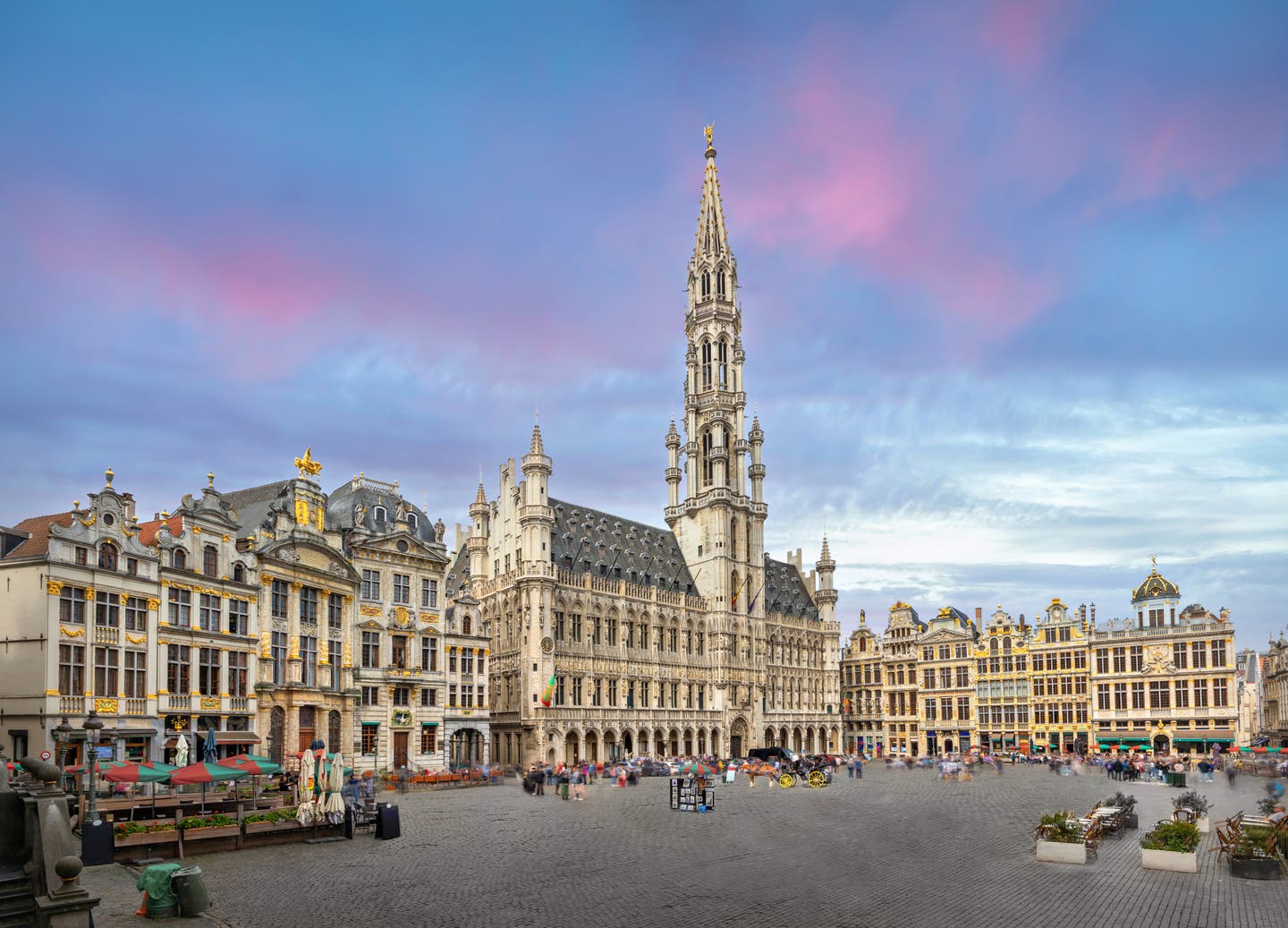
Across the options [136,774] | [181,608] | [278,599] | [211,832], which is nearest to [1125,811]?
[211,832]

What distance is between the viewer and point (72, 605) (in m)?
43.6

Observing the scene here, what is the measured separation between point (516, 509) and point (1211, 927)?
7306 cm

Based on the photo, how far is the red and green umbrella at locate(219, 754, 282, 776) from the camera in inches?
1336

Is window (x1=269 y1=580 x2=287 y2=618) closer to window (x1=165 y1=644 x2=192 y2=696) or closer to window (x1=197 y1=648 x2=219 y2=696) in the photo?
window (x1=197 y1=648 x2=219 y2=696)

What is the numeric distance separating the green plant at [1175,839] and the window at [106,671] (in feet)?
130

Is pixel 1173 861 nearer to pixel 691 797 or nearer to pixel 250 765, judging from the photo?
pixel 691 797

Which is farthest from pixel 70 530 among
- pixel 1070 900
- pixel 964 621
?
pixel 964 621

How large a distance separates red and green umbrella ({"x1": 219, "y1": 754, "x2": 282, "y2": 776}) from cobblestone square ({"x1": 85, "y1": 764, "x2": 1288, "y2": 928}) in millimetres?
5118

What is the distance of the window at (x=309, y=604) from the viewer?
5906cm

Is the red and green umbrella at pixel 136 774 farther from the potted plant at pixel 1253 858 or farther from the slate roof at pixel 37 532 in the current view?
the potted plant at pixel 1253 858

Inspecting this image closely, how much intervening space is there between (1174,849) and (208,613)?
1700 inches

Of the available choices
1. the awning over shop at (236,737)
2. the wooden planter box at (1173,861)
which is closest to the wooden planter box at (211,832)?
the wooden planter box at (1173,861)

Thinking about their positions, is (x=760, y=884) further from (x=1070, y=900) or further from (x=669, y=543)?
(x=669, y=543)

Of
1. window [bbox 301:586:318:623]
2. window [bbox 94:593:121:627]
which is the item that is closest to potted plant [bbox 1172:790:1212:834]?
window [bbox 94:593:121:627]
